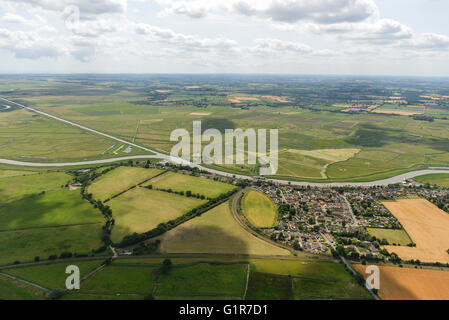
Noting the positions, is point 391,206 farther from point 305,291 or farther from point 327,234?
point 305,291

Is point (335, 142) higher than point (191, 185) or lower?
higher

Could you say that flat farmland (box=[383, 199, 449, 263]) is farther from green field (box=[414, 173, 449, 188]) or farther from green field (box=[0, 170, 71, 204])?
green field (box=[0, 170, 71, 204])

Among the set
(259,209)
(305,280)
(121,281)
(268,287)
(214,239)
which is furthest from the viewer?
(259,209)

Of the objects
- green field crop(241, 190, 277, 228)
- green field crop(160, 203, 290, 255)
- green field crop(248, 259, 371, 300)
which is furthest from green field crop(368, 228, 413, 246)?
green field crop(160, 203, 290, 255)

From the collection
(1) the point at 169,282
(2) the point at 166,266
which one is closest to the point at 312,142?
(2) the point at 166,266

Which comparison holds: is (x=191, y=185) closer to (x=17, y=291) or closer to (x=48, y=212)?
(x=48, y=212)

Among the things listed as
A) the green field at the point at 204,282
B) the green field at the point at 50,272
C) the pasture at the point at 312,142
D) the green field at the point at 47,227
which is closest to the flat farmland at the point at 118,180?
the green field at the point at 47,227

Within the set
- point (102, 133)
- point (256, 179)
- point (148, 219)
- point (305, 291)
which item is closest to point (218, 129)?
point (102, 133)
